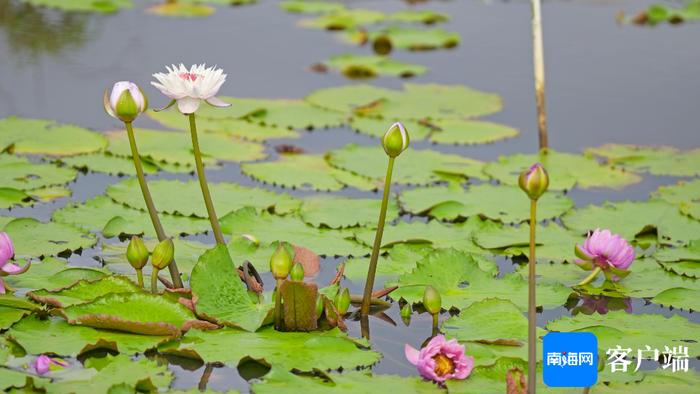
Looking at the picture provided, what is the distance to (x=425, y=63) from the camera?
546 cm

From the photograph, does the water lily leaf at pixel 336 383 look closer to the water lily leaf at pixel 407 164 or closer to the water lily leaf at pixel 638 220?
the water lily leaf at pixel 638 220

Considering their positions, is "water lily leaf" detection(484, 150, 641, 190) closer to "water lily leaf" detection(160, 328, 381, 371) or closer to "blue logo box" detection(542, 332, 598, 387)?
"water lily leaf" detection(160, 328, 381, 371)

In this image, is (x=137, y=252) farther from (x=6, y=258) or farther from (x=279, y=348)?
(x=279, y=348)

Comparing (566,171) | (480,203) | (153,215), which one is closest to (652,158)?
(566,171)

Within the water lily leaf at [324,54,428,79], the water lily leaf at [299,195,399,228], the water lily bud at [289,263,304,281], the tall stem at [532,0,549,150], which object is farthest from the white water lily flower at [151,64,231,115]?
the water lily leaf at [324,54,428,79]

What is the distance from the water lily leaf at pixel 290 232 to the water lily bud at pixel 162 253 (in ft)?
1.95

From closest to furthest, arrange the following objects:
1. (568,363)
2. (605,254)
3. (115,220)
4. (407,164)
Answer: (568,363) → (605,254) → (115,220) → (407,164)

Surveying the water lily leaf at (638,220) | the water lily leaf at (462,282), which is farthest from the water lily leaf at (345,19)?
the water lily leaf at (462,282)

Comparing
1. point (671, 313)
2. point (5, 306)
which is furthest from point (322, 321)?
point (671, 313)

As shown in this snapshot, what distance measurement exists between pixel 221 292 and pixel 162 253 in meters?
0.16

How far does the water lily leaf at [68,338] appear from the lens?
2.37 m

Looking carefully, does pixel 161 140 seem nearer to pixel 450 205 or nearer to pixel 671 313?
pixel 450 205

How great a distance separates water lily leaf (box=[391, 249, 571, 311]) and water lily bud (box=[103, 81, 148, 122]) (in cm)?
78

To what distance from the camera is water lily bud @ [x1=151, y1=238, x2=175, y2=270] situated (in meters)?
2.50
